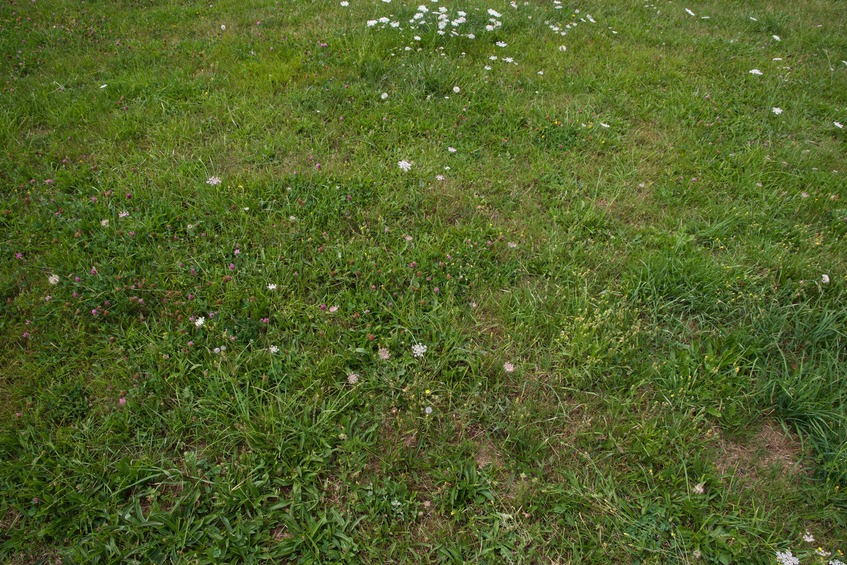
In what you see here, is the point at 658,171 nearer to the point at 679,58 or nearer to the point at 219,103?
the point at 679,58

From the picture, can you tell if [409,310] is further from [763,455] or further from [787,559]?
[787,559]

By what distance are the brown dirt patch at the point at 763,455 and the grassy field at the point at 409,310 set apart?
17 mm

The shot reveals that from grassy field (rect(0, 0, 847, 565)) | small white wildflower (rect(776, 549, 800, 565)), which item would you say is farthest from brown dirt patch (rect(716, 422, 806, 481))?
small white wildflower (rect(776, 549, 800, 565))

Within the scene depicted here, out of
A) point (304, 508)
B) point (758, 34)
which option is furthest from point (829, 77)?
point (304, 508)

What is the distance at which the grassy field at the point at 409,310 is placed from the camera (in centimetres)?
229

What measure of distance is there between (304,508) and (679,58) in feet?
21.3

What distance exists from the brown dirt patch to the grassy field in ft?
0.06

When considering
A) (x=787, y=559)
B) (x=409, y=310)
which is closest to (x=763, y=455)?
(x=787, y=559)

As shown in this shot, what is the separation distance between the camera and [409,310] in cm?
309

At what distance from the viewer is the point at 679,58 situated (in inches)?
236

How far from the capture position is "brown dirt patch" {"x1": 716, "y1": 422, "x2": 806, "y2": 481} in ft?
8.23

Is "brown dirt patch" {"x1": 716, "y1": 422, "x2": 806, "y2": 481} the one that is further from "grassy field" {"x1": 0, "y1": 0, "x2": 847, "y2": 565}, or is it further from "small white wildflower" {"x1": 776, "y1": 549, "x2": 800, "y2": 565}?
"small white wildflower" {"x1": 776, "y1": 549, "x2": 800, "y2": 565}

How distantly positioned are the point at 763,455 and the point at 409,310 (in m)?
2.09

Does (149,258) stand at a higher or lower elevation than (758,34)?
lower
